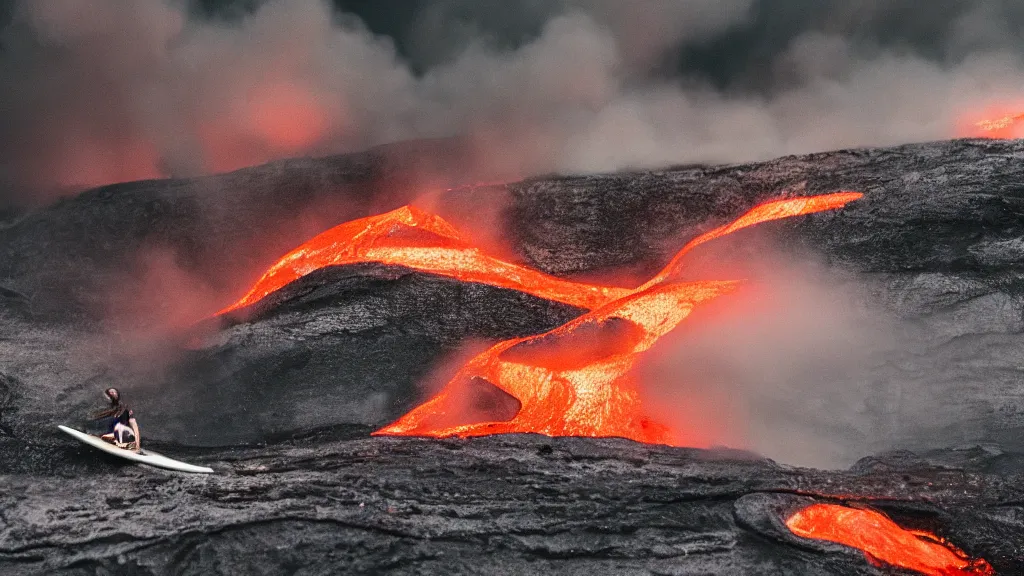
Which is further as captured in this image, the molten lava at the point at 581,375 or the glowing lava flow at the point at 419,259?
the glowing lava flow at the point at 419,259

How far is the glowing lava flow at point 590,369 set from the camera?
10344mm

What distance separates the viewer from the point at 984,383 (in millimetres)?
10203

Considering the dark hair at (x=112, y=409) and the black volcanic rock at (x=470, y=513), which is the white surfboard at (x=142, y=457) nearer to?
the black volcanic rock at (x=470, y=513)

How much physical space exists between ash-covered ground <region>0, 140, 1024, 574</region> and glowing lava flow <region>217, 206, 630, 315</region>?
0.34 m

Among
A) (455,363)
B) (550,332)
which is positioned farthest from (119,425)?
(550,332)

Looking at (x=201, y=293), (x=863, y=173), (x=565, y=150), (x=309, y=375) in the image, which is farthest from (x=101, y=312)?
(x=863, y=173)

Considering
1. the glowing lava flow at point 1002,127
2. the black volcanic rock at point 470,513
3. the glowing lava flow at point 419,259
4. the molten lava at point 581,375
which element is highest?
the glowing lava flow at point 1002,127

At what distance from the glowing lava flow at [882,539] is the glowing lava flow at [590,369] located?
11.1 ft

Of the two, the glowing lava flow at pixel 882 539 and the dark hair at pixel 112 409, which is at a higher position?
the dark hair at pixel 112 409

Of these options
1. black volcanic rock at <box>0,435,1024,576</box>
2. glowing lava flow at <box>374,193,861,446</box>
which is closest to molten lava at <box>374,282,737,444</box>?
glowing lava flow at <box>374,193,861,446</box>

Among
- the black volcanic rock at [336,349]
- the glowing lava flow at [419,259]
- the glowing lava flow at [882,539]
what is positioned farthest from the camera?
the glowing lava flow at [419,259]

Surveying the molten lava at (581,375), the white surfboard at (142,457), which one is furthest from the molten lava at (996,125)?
the white surfboard at (142,457)

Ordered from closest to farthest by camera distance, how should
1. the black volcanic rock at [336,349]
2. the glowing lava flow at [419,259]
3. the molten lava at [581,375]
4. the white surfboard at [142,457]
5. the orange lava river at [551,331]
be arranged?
the white surfboard at [142,457]
the molten lava at [581,375]
the orange lava river at [551,331]
the black volcanic rock at [336,349]
the glowing lava flow at [419,259]

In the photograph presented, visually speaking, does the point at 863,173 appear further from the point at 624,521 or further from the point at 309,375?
the point at 309,375
